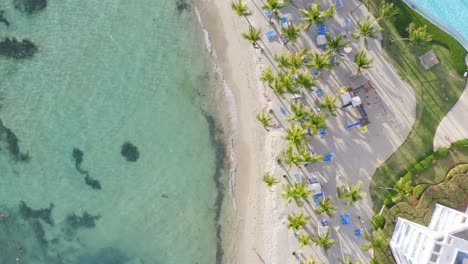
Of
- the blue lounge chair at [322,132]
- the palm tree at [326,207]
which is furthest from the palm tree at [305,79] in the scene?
the palm tree at [326,207]

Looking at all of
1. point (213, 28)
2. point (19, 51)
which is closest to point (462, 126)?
point (213, 28)

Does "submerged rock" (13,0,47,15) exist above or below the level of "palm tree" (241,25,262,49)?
above

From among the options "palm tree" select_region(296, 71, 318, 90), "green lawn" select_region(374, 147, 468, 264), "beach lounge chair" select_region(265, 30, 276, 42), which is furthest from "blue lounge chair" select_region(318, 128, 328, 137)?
"beach lounge chair" select_region(265, 30, 276, 42)

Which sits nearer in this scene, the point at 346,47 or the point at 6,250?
the point at 346,47

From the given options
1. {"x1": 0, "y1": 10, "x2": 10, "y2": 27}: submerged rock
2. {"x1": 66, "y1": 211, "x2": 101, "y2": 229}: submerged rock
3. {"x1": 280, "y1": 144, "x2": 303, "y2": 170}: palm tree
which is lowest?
{"x1": 66, "y1": 211, "x2": 101, "y2": 229}: submerged rock

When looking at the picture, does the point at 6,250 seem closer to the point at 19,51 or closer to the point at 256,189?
the point at 19,51

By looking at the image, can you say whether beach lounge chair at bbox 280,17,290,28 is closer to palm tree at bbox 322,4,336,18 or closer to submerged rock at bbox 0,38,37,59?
palm tree at bbox 322,4,336,18

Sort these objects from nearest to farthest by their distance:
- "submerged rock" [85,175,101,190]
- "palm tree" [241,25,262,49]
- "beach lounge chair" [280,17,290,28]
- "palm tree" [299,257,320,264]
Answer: "palm tree" [299,257,320,264], "palm tree" [241,25,262,49], "beach lounge chair" [280,17,290,28], "submerged rock" [85,175,101,190]

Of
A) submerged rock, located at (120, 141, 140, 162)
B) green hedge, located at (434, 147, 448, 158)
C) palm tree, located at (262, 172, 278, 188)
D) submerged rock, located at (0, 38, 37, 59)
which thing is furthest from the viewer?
submerged rock, located at (0, 38, 37, 59)
